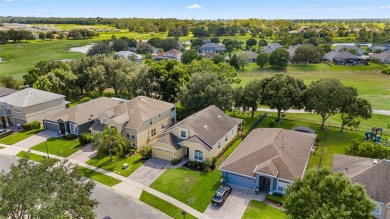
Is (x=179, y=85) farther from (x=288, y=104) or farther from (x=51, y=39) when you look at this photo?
(x=51, y=39)

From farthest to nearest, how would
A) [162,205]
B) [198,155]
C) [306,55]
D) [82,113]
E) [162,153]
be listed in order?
[306,55] → [82,113] → [162,153] → [198,155] → [162,205]

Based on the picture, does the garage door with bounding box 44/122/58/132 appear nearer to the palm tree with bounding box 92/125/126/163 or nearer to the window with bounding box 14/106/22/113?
the window with bounding box 14/106/22/113

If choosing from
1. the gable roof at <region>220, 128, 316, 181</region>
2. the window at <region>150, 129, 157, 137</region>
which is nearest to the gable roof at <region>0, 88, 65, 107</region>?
the window at <region>150, 129, 157, 137</region>

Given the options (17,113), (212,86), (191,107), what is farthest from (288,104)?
(17,113)

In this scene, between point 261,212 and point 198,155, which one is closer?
point 261,212

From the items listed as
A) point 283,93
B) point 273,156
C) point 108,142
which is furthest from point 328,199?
point 283,93

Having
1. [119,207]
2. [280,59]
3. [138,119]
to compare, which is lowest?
[119,207]

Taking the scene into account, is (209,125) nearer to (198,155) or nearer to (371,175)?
(198,155)

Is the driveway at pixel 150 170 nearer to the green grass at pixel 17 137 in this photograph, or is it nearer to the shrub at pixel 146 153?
the shrub at pixel 146 153
